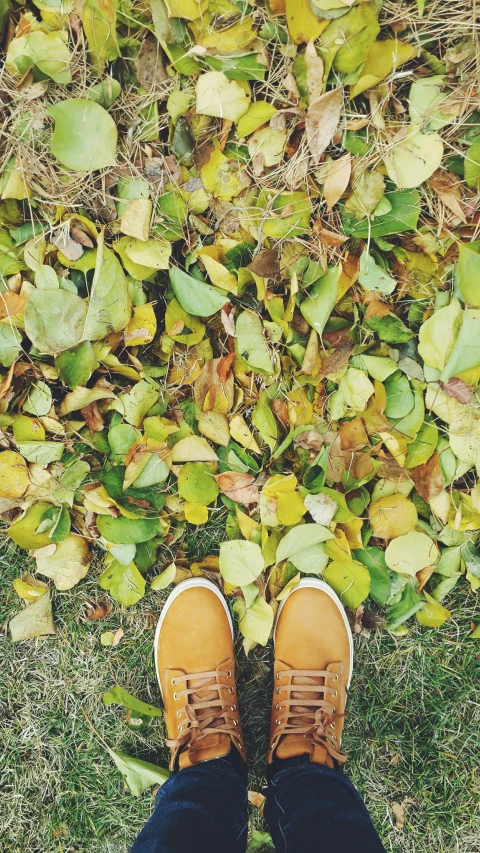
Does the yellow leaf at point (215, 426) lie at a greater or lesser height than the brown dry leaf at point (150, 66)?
lesser

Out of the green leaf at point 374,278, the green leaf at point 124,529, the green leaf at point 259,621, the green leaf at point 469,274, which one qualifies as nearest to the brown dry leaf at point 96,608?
the green leaf at point 124,529

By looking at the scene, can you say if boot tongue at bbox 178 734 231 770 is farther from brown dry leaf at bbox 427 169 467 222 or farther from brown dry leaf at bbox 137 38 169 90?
brown dry leaf at bbox 137 38 169 90

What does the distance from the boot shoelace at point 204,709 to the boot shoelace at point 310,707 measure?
0.11 meters

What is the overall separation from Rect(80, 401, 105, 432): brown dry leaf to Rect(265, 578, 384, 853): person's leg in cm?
58

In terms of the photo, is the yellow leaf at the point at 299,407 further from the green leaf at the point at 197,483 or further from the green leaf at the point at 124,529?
the green leaf at the point at 124,529

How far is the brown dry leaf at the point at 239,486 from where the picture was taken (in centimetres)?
112

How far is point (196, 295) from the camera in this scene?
40.2 inches

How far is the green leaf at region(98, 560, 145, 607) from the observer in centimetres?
116

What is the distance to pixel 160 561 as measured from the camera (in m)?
1.22

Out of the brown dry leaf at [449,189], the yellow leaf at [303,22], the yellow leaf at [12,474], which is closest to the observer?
the yellow leaf at [303,22]

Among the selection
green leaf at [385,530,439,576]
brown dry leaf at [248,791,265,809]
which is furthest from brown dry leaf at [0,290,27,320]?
brown dry leaf at [248,791,265,809]

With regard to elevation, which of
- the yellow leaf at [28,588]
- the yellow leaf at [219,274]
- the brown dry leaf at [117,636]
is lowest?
the brown dry leaf at [117,636]

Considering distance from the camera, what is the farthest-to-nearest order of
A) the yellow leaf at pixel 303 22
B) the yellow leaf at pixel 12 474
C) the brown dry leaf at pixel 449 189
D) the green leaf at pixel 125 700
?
the green leaf at pixel 125 700
the yellow leaf at pixel 12 474
the brown dry leaf at pixel 449 189
the yellow leaf at pixel 303 22

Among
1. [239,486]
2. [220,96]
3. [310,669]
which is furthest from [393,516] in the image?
[220,96]
